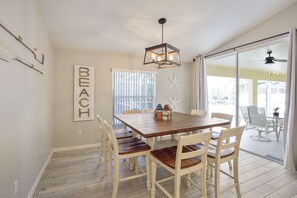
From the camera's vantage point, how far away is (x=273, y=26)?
2859 mm

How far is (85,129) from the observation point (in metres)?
3.54

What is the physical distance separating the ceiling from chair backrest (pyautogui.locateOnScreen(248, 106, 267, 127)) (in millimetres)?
1740

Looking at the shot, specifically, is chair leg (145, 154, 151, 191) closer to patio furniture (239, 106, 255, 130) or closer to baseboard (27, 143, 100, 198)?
baseboard (27, 143, 100, 198)

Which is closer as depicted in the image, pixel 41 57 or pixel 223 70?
pixel 41 57

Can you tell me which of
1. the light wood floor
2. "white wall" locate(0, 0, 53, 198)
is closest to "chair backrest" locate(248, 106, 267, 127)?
the light wood floor

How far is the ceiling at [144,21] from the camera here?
2.36 m

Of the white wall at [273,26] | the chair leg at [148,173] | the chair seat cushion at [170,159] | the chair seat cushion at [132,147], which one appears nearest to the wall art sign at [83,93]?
the chair seat cushion at [132,147]

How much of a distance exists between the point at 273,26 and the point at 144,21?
8.07ft

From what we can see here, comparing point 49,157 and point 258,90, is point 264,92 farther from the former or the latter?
point 49,157

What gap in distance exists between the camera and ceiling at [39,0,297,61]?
236 centimetres

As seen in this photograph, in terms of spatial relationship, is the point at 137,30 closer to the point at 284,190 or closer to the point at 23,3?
the point at 23,3

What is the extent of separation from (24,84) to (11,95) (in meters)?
0.34

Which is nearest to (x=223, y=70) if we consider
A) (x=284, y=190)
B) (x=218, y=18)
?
(x=218, y=18)

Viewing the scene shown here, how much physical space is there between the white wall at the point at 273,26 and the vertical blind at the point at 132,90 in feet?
7.52
